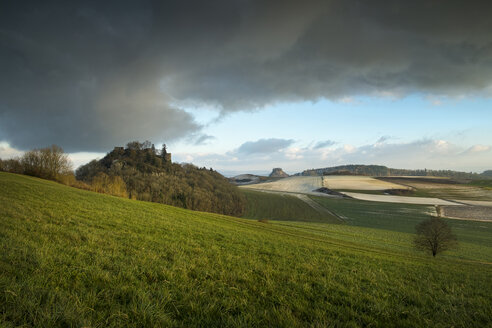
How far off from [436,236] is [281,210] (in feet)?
184

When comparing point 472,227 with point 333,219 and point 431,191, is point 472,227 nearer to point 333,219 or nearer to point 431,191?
point 333,219

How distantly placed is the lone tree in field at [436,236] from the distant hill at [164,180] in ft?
215

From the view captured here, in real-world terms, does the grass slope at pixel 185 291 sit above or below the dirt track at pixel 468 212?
above

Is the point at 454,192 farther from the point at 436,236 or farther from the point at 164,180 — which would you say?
the point at 164,180

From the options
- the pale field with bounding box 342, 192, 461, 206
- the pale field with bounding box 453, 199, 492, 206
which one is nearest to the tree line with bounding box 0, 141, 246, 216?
the pale field with bounding box 342, 192, 461, 206

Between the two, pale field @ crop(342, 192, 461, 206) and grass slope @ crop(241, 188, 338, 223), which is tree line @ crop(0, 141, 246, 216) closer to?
grass slope @ crop(241, 188, 338, 223)

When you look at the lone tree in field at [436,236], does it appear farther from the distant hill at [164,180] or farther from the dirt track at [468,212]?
the distant hill at [164,180]

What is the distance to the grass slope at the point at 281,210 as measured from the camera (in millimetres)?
71894

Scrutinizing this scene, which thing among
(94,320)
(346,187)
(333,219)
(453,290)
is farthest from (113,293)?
(346,187)

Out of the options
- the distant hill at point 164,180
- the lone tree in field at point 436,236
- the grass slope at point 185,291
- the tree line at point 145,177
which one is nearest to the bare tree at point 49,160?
the tree line at point 145,177

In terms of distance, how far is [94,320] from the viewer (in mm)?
3639

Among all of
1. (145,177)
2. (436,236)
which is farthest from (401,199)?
(145,177)

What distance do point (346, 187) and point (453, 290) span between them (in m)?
128

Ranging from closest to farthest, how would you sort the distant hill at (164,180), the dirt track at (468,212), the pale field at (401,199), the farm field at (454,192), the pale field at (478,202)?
the dirt track at (468,212)
the pale field at (478,202)
the distant hill at (164,180)
the pale field at (401,199)
the farm field at (454,192)
